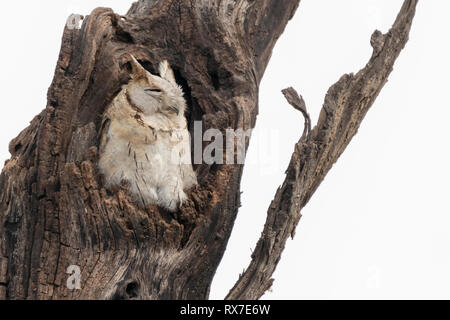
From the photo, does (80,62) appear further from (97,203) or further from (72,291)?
(72,291)

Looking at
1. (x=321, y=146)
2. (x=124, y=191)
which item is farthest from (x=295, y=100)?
(x=124, y=191)

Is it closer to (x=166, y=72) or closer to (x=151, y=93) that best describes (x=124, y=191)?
(x=151, y=93)

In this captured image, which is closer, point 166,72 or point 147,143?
point 147,143

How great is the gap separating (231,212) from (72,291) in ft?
2.95

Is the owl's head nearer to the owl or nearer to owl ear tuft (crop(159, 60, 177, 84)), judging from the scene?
the owl

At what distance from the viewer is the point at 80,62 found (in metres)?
4.22

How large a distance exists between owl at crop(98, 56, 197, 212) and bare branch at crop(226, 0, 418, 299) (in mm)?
489

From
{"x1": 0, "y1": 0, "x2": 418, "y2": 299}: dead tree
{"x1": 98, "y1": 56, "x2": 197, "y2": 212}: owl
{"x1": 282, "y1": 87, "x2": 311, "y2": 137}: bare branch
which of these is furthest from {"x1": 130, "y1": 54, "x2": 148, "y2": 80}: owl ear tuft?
{"x1": 282, "y1": 87, "x2": 311, "y2": 137}: bare branch

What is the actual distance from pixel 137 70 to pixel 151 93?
14cm

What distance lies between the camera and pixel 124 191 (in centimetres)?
411

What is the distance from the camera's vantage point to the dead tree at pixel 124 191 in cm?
405

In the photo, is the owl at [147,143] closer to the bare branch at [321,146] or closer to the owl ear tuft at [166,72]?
the owl ear tuft at [166,72]

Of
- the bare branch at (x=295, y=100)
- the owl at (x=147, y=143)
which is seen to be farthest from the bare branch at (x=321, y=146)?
the owl at (x=147, y=143)
